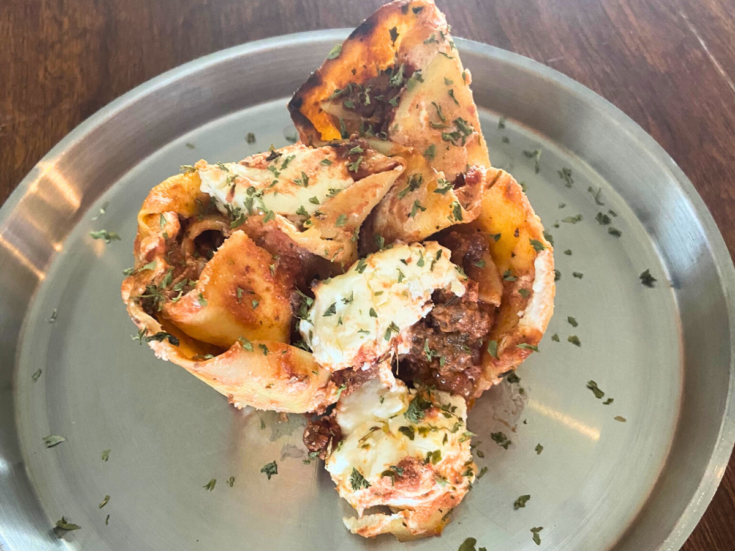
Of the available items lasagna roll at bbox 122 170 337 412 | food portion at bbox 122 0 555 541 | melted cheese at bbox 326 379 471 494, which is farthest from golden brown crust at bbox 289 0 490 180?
melted cheese at bbox 326 379 471 494

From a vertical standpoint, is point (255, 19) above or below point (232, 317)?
above

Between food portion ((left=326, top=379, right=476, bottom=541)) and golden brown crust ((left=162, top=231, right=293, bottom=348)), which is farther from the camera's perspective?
food portion ((left=326, top=379, right=476, bottom=541))

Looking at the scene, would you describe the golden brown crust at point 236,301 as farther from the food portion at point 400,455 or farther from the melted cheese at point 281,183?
the food portion at point 400,455

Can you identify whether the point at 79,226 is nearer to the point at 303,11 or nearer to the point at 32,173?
the point at 32,173

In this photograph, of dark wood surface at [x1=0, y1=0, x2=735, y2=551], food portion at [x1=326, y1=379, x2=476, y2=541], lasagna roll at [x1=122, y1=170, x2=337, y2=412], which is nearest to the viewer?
lasagna roll at [x1=122, y1=170, x2=337, y2=412]

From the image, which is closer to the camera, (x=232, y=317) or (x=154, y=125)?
(x=232, y=317)

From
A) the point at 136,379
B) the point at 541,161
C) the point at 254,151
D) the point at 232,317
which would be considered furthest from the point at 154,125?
the point at 541,161

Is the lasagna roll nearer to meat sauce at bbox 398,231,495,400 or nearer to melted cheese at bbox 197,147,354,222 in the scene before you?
melted cheese at bbox 197,147,354,222

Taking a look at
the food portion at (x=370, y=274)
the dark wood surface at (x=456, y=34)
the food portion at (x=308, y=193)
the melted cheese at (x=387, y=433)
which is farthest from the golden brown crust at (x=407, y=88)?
the dark wood surface at (x=456, y=34)

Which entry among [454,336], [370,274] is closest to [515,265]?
[454,336]
